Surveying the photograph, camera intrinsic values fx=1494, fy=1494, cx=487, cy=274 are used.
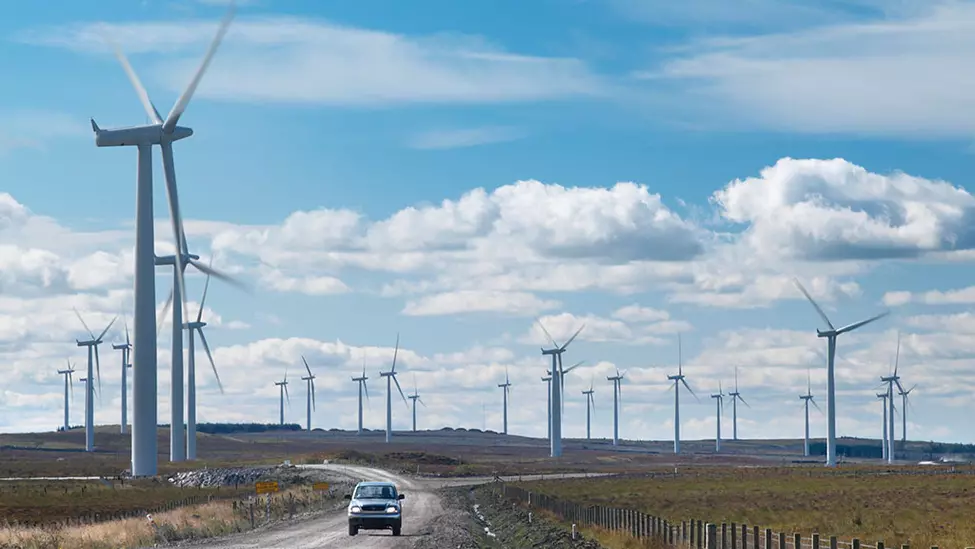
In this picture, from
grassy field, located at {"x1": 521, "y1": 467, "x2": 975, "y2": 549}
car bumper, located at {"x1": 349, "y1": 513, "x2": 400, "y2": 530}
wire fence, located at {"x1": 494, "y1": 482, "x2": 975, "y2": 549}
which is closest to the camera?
wire fence, located at {"x1": 494, "y1": 482, "x2": 975, "y2": 549}

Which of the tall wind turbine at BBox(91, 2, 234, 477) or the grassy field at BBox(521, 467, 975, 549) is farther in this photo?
the tall wind turbine at BBox(91, 2, 234, 477)

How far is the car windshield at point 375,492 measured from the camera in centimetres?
6078

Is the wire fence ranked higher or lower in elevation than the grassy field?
higher

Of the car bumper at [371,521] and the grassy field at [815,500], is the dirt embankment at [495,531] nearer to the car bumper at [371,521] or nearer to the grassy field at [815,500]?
the car bumper at [371,521]

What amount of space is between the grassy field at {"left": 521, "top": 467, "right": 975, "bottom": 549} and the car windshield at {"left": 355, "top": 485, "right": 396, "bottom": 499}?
16702 millimetres

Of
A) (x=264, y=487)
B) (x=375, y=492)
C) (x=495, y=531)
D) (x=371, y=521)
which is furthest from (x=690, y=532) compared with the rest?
(x=264, y=487)

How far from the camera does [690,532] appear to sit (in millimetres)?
45438

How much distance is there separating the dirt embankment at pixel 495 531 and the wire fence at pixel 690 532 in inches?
60.1

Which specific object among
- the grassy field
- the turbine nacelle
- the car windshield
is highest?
the turbine nacelle

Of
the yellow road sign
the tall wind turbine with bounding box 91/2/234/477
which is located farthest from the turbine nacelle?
the yellow road sign

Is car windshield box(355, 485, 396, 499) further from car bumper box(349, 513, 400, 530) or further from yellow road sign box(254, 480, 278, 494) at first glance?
yellow road sign box(254, 480, 278, 494)

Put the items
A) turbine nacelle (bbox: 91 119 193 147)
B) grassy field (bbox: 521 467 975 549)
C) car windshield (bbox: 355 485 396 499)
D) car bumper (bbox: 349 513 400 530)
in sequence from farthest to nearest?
turbine nacelle (bbox: 91 119 193 147)
grassy field (bbox: 521 467 975 549)
car windshield (bbox: 355 485 396 499)
car bumper (bbox: 349 513 400 530)

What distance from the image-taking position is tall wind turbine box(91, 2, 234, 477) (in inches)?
3787

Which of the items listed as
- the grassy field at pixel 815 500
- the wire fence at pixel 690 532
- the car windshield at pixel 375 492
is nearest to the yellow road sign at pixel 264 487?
the wire fence at pixel 690 532
